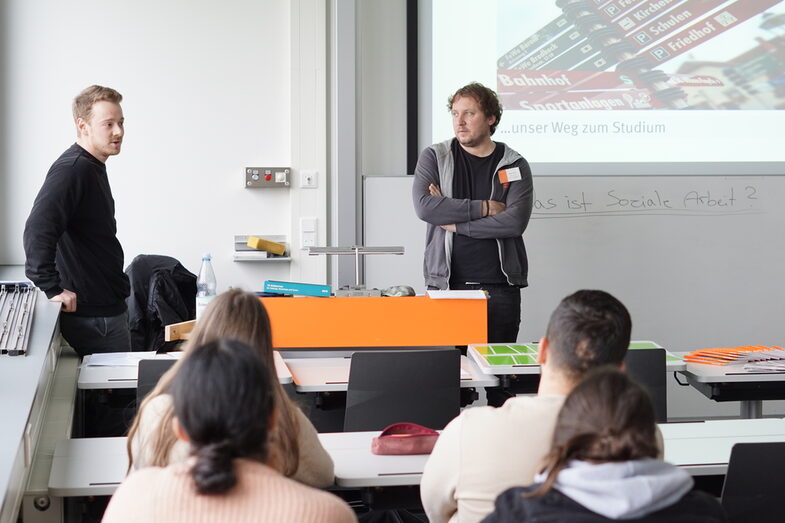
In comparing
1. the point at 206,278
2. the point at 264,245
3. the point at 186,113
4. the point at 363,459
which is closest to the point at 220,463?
the point at 363,459

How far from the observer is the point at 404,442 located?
2432 mm

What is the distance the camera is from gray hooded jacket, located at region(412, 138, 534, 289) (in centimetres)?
417

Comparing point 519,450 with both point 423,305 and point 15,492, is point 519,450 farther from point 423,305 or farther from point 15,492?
point 423,305

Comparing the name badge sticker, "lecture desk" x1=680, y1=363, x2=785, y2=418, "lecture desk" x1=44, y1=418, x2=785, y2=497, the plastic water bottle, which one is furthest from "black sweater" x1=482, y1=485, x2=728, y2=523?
the plastic water bottle

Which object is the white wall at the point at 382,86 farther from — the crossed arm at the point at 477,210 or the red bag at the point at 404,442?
the red bag at the point at 404,442

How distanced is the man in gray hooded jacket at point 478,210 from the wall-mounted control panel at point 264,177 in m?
1.29

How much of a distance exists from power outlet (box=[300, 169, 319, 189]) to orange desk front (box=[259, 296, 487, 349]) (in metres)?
1.83

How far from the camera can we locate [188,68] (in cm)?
536

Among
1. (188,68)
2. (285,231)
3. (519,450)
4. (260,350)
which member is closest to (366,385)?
(260,350)

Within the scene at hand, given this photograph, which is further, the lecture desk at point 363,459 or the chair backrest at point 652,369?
the chair backrest at point 652,369

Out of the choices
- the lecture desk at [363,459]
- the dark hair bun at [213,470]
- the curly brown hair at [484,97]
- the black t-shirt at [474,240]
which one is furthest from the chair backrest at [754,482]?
the curly brown hair at [484,97]

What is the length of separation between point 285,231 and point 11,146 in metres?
1.64

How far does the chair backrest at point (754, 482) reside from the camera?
6.97 feet

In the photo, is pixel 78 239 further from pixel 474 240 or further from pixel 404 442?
pixel 404 442
